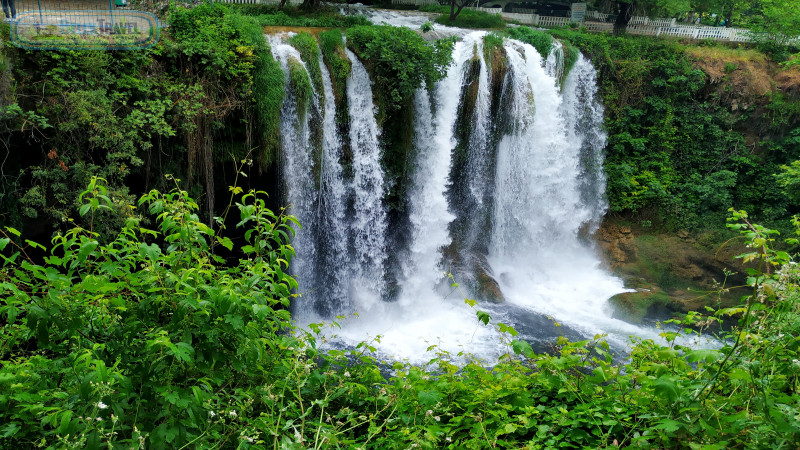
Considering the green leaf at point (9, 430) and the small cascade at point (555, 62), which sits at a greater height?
the small cascade at point (555, 62)

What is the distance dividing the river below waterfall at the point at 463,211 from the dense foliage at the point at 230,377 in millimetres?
5951

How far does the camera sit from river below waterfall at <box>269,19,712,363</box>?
36.3 ft

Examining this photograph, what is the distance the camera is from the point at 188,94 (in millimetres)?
9344

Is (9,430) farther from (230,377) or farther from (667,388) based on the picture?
(667,388)

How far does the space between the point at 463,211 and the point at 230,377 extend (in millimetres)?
11150

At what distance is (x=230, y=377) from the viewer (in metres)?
3.29

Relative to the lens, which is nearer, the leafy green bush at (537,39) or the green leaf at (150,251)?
the green leaf at (150,251)

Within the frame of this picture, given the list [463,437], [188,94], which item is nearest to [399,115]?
[188,94]

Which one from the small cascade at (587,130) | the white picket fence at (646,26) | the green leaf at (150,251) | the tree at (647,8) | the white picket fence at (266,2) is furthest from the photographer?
the white picket fence at (646,26)

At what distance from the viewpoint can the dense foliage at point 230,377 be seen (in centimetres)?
266

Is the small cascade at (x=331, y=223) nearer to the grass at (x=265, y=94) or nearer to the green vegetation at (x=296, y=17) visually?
the grass at (x=265, y=94)

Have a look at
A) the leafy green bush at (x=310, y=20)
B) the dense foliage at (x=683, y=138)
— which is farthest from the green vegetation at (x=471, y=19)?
the leafy green bush at (x=310, y=20)

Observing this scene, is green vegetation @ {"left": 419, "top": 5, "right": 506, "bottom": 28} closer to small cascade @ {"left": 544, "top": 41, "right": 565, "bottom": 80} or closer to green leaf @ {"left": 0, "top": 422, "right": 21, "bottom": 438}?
small cascade @ {"left": 544, "top": 41, "right": 565, "bottom": 80}

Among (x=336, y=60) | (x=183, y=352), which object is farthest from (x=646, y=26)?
(x=183, y=352)
